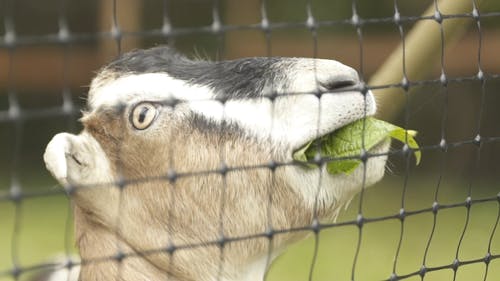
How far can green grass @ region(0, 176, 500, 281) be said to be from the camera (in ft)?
23.0

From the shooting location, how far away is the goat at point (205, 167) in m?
2.77

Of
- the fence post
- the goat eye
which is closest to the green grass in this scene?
the fence post

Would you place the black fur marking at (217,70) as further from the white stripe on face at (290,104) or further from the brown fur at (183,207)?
the brown fur at (183,207)

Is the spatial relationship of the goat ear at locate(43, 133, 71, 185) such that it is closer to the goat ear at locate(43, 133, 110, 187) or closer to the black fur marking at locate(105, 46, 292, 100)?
the goat ear at locate(43, 133, 110, 187)

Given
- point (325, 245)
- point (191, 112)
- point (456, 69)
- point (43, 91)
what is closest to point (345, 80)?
point (191, 112)

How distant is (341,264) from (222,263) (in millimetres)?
4448

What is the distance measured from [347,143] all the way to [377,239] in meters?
5.24

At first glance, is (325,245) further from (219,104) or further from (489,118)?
(219,104)

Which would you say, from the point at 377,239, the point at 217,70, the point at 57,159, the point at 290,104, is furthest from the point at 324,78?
the point at 377,239

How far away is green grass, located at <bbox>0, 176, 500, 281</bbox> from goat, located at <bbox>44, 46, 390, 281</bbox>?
11.9ft

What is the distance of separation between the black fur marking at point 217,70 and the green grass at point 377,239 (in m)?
3.58

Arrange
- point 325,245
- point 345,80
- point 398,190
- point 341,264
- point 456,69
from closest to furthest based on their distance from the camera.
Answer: point 345,80, point 341,264, point 325,245, point 456,69, point 398,190

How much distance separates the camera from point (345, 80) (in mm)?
2730

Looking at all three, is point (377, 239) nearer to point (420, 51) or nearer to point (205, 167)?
point (420, 51)
